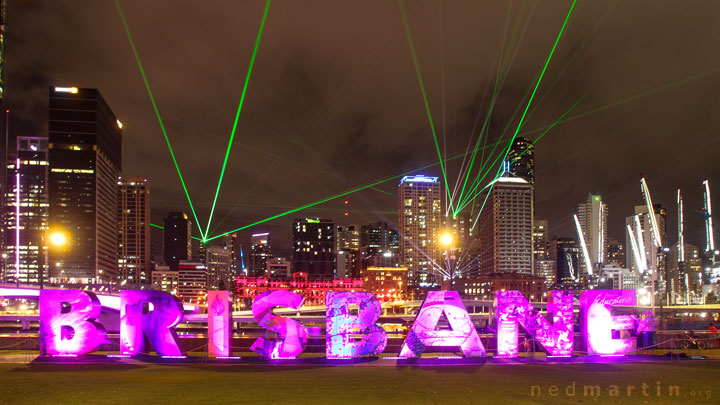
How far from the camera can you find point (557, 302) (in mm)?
22516

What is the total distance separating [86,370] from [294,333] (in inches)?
288

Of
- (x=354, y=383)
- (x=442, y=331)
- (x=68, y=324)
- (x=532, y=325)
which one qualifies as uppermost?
(x=68, y=324)

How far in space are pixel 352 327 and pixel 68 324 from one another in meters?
11.0

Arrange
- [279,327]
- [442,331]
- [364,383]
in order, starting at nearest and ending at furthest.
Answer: [364,383] < [442,331] < [279,327]

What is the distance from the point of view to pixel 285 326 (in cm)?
2178

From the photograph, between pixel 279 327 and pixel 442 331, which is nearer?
pixel 442 331

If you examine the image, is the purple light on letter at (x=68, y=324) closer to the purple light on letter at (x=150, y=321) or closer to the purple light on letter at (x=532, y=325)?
the purple light on letter at (x=150, y=321)

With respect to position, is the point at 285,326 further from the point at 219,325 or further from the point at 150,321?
the point at 150,321

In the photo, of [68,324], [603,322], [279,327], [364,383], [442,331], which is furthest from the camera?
[603,322]

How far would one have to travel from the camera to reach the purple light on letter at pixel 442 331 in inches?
844

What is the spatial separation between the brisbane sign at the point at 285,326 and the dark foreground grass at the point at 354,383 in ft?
5.49

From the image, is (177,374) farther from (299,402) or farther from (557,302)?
(557,302)

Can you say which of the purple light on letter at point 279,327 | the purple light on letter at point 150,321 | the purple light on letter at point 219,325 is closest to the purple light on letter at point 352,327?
the purple light on letter at point 279,327

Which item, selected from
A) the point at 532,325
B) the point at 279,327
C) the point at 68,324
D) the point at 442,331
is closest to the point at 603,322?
the point at 532,325
